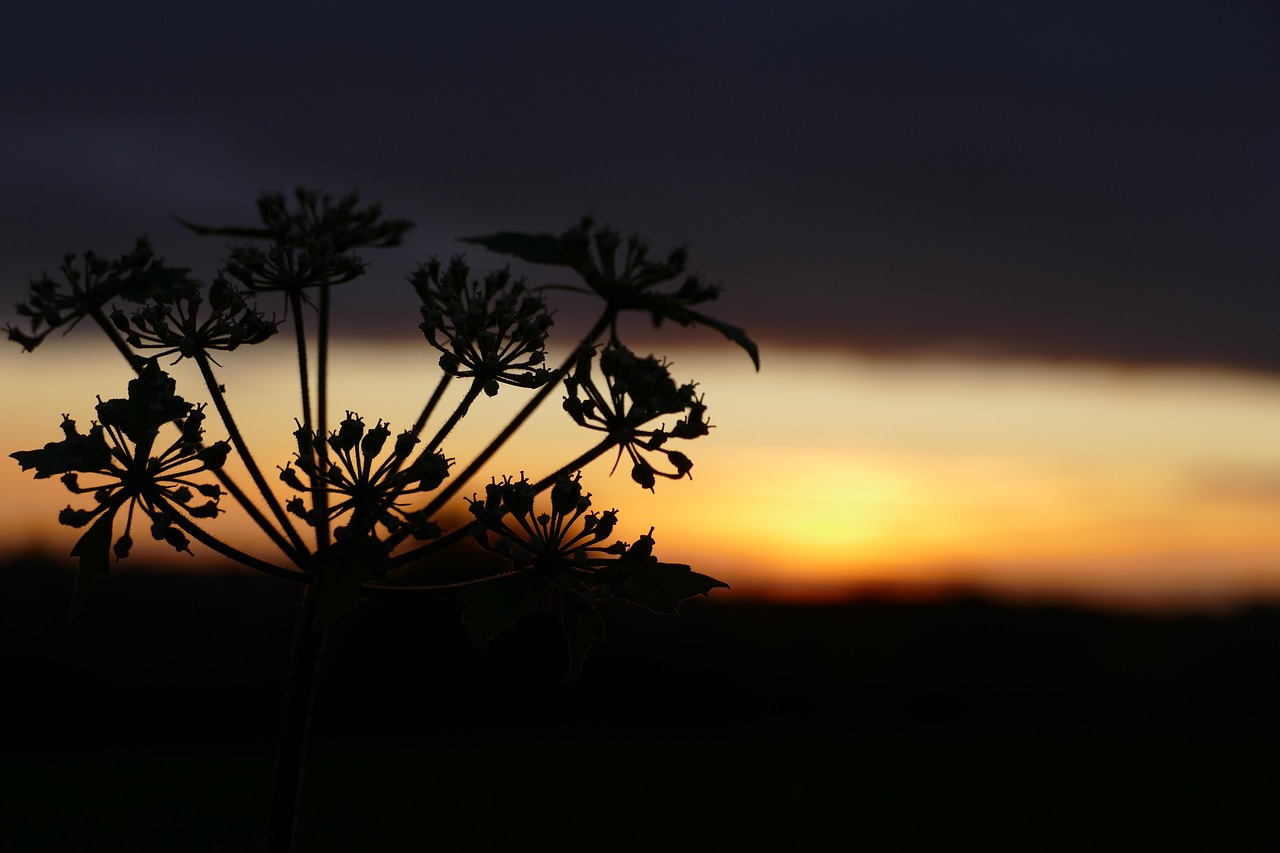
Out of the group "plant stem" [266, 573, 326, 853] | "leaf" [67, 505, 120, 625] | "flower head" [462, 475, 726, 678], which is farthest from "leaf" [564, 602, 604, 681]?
"leaf" [67, 505, 120, 625]

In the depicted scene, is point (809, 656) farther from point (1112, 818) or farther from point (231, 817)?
point (231, 817)

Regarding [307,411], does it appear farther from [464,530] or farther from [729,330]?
[729,330]

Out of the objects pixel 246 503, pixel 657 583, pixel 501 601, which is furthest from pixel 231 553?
pixel 657 583

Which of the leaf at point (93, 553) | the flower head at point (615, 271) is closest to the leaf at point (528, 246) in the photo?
the flower head at point (615, 271)

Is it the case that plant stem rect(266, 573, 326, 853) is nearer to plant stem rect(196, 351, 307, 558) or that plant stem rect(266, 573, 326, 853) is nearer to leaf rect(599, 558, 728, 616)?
plant stem rect(196, 351, 307, 558)

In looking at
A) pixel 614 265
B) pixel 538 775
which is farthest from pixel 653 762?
pixel 614 265
